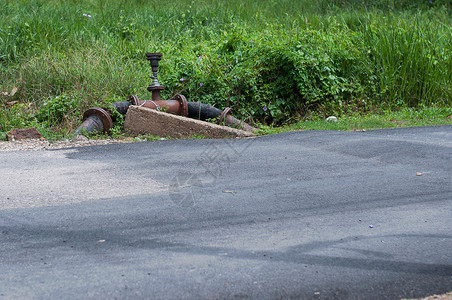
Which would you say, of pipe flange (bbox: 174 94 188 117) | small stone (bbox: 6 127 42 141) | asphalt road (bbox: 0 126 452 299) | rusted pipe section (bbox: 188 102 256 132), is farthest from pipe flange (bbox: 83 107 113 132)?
asphalt road (bbox: 0 126 452 299)

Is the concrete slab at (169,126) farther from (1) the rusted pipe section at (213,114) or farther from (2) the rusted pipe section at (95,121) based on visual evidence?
(1) the rusted pipe section at (213,114)

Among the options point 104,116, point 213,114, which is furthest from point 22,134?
point 213,114

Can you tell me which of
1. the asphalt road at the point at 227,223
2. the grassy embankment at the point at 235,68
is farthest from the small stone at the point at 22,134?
the asphalt road at the point at 227,223

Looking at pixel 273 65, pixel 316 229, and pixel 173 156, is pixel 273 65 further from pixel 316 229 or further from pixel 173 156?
pixel 316 229

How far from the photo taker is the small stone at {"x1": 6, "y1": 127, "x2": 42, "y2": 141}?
709 centimetres

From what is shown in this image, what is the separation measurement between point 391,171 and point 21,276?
12.4ft

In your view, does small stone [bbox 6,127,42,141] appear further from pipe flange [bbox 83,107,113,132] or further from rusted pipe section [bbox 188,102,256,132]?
rusted pipe section [bbox 188,102,256,132]

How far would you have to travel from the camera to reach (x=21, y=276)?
113 inches

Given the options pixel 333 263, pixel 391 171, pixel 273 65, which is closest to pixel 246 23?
pixel 273 65

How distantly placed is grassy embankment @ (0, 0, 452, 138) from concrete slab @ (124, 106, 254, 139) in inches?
13.7

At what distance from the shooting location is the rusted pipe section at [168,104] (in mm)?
7883

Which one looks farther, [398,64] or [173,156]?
[398,64]

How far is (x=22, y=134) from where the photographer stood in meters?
7.12

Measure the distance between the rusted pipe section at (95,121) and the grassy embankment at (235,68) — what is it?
20cm
